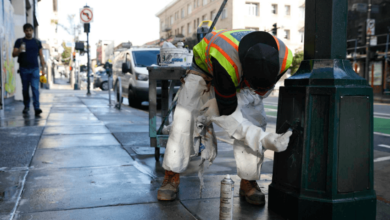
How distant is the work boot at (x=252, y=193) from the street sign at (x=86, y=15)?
16.4 metres

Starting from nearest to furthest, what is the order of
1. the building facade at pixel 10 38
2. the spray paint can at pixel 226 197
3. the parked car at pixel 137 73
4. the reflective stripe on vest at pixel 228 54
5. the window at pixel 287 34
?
the spray paint can at pixel 226 197
the reflective stripe on vest at pixel 228 54
the building facade at pixel 10 38
the parked car at pixel 137 73
the window at pixel 287 34

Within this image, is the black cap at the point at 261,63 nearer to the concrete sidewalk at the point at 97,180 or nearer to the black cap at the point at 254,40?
the black cap at the point at 254,40

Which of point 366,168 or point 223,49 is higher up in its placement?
point 223,49

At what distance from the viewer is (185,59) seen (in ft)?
13.5

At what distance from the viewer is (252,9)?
43.5m

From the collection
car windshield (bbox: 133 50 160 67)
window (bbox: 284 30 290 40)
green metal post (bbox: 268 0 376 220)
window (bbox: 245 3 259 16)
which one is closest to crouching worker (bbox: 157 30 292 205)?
green metal post (bbox: 268 0 376 220)

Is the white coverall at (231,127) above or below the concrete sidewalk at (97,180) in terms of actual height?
above

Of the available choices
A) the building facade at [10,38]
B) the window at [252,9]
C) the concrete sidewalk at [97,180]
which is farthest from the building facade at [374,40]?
the concrete sidewalk at [97,180]

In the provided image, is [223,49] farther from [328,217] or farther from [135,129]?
[135,129]

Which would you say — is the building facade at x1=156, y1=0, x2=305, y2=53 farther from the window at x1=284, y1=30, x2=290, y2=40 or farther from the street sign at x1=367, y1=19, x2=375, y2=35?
the street sign at x1=367, y1=19, x2=375, y2=35

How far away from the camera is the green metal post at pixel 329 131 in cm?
227

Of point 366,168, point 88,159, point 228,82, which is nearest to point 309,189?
point 366,168

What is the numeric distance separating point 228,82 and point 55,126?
16.8 ft

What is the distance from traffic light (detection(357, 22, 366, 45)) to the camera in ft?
99.7
